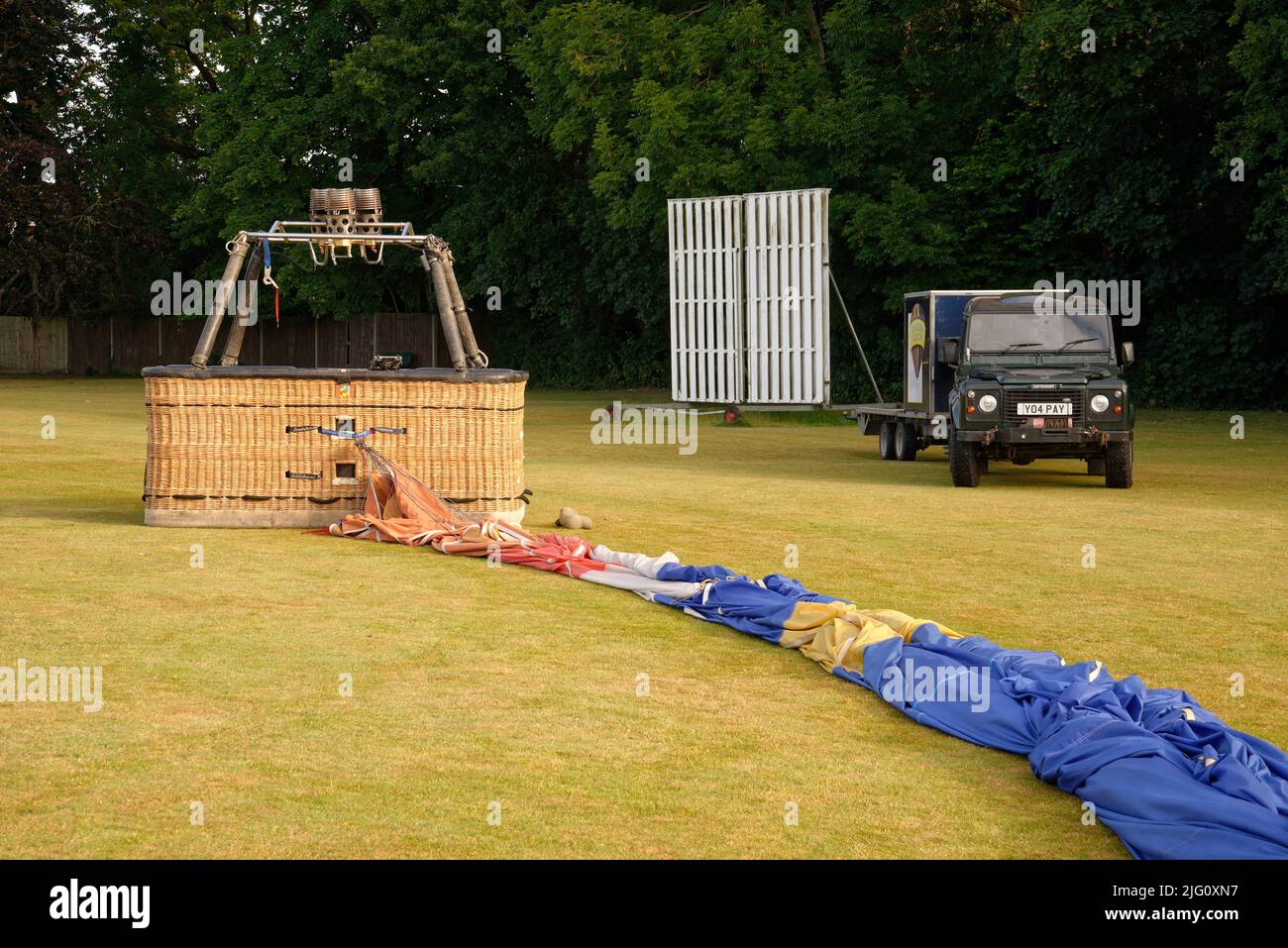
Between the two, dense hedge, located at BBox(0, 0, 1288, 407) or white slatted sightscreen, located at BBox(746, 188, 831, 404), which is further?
dense hedge, located at BBox(0, 0, 1288, 407)

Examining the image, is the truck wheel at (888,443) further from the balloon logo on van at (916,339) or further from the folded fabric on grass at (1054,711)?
the folded fabric on grass at (1054,711)

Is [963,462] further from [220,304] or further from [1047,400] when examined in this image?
[220,304]

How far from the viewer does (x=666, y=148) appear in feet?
118

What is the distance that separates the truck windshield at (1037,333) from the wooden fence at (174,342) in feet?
113

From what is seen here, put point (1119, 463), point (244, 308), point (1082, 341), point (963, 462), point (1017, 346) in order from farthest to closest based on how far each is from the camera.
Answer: point (1017, 346), point (1082, 341), point (963, 462), point (1119, 463), point (244, 308)

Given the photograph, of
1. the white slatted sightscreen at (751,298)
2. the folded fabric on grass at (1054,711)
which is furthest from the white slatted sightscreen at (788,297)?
the folded fabric on grass at (1054,711)

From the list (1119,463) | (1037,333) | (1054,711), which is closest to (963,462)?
(1119,463)

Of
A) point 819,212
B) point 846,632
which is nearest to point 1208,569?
point 846,632

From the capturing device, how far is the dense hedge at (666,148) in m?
32.3

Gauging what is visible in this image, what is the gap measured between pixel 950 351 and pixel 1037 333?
1.08 metres

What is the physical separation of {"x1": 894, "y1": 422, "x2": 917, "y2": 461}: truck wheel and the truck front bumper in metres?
4.52

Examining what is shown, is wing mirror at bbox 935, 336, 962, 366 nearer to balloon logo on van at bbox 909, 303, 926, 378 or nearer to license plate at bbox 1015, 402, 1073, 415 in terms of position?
license plate at bbox 1015, 402, 1073, 415

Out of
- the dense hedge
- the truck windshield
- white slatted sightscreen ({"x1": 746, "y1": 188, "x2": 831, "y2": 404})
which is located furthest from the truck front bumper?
white slatted sightscreen ({"x1": 746, "y1": 188, "x2": 831, "y2": 404})

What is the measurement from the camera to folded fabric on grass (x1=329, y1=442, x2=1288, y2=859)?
17.6ft
